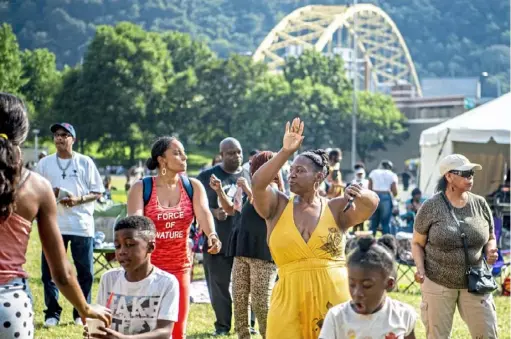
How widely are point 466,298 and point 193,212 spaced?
2.12m

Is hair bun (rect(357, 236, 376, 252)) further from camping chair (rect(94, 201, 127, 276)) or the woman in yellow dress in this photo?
camping chair (rect(94, 201, 127, 276))

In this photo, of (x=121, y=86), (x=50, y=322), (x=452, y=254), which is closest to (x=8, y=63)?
(x=121, y=86)

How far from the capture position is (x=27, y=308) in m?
4.41

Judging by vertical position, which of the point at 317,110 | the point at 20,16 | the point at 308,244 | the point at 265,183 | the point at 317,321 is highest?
the point at 20,16

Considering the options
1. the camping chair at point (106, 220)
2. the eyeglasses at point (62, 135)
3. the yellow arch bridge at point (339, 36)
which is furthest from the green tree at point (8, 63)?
the yellow arch bridge at point (339, 36)

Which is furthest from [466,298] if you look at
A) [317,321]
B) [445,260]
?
[317,321]

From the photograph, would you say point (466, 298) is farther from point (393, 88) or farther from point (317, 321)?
point (393, 88)

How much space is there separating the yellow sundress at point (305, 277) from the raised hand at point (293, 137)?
46 centimetres

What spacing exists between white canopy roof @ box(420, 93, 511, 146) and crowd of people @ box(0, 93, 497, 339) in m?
11.4

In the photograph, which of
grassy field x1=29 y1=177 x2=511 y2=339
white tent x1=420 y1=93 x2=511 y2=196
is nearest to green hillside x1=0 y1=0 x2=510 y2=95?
white tent x1=420 y1=93 x2=511 y2=196

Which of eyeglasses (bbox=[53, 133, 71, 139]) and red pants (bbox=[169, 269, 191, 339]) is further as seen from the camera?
eyeglasses (bbox=[53, 133, 71, 139])

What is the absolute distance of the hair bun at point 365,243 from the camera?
15.2 ft

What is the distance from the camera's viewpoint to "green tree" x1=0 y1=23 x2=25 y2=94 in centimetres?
5709

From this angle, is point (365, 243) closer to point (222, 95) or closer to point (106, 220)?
point (106, 220)
